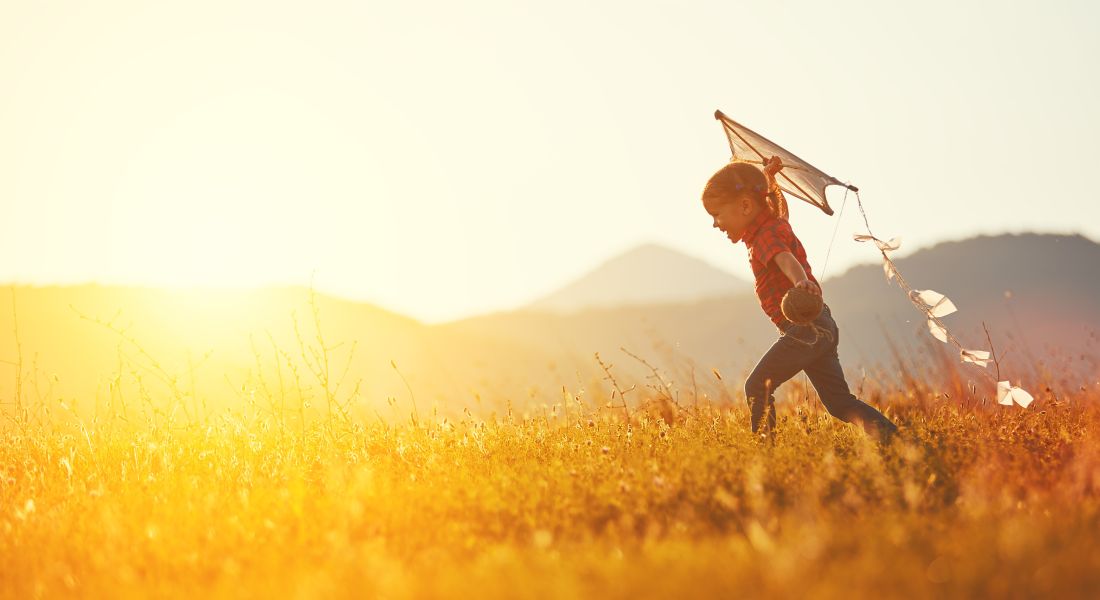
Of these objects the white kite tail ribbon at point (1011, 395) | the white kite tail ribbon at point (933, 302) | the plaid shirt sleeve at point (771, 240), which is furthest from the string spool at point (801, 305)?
the white kite tail ribbon at point (1011, 395)

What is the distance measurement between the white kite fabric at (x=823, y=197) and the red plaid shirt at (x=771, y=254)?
1.53 ft

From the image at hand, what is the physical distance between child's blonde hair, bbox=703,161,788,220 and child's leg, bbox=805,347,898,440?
98 cm

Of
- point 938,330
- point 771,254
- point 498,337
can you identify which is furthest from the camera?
point 498,337

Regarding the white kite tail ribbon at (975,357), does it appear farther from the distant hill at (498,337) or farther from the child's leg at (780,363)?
the child's leg at (780,363)

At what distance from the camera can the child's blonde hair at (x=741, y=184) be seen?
16.7 feet

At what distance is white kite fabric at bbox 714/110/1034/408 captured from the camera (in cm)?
525

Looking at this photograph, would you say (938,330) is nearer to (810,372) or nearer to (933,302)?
(933,302)

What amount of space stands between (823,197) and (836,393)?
4.29 feet

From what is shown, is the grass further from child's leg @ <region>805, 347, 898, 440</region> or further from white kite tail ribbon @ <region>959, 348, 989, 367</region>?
white kite tail ribbon @ <region>959, 348, 989, 367</region>

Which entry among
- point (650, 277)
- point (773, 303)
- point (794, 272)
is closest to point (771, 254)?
point (794, 272)

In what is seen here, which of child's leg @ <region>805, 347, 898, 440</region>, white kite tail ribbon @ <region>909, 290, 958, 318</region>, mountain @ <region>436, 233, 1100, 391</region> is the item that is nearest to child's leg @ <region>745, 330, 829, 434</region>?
child's leg @ <region>805, 347, 898, 440</region>

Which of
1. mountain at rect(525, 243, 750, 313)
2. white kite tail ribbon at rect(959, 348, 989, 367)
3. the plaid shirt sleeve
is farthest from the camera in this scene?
mountain at rect(525, 243, 750, 313)

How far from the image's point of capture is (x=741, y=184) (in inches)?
200

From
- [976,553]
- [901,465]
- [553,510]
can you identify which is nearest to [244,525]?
[553,510]
